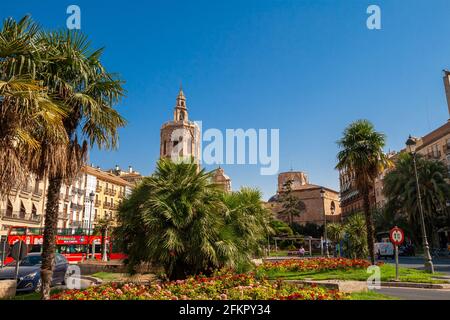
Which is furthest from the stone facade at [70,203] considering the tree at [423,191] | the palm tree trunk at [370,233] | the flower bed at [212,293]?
the tree at [423,191]

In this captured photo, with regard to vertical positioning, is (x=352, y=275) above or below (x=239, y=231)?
below

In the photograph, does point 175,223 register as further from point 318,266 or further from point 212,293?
point 318,266

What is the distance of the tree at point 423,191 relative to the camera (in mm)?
40938

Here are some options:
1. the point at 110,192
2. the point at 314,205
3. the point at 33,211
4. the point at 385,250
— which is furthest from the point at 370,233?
the point at 314,205

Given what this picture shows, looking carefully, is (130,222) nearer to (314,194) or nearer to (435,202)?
(435,202)

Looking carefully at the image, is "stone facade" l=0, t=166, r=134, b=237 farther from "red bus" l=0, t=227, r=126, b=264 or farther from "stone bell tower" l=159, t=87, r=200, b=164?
"stone bell tower" l=159, t=87, r=200, b=164

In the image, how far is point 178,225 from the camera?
427 inches

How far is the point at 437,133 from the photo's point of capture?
171ft

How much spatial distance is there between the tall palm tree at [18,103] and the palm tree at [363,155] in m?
17.4

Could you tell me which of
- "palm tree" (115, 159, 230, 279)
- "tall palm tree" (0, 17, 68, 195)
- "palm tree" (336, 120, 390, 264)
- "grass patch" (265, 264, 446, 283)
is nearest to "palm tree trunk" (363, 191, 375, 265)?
"palm tree" (336, 120, 390, 264)

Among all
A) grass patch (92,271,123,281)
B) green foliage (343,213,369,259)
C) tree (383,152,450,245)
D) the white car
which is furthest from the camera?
the white car

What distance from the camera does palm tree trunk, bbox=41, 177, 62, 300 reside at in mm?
9344

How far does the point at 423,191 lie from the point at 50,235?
41.9 m

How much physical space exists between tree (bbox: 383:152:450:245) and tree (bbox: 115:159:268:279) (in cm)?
3622
